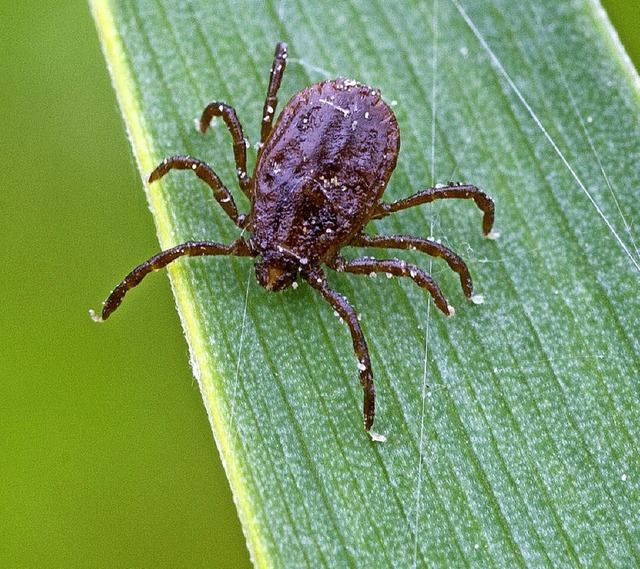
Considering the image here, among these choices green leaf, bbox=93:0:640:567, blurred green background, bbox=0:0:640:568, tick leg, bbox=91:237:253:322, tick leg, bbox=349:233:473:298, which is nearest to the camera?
green leaf, bbox=93:0:640:567

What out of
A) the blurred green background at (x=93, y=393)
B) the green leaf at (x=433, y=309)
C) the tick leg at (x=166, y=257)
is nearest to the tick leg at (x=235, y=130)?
the green leaf at (x=433, y=309)

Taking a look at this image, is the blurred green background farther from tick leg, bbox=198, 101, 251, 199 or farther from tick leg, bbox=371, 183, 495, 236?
tick leg, bbox=371, 183, 495, 236

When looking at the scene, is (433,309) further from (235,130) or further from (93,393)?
(93,393)

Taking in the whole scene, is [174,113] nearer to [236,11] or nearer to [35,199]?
[236,11]

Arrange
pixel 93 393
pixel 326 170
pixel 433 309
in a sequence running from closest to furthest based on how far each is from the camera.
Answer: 1. pixel 326 170
2. pixel 433 309
3. pixel 93 393

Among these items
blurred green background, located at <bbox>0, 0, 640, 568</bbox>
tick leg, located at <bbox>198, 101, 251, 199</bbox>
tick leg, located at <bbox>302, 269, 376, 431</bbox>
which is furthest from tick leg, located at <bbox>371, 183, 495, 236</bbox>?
blurred green background, located at <bbox>0, 0, 640, 568</bbox>

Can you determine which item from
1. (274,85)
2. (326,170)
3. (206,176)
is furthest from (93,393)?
(274,85)

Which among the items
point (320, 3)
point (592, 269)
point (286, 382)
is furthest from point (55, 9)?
point (592, 269)
